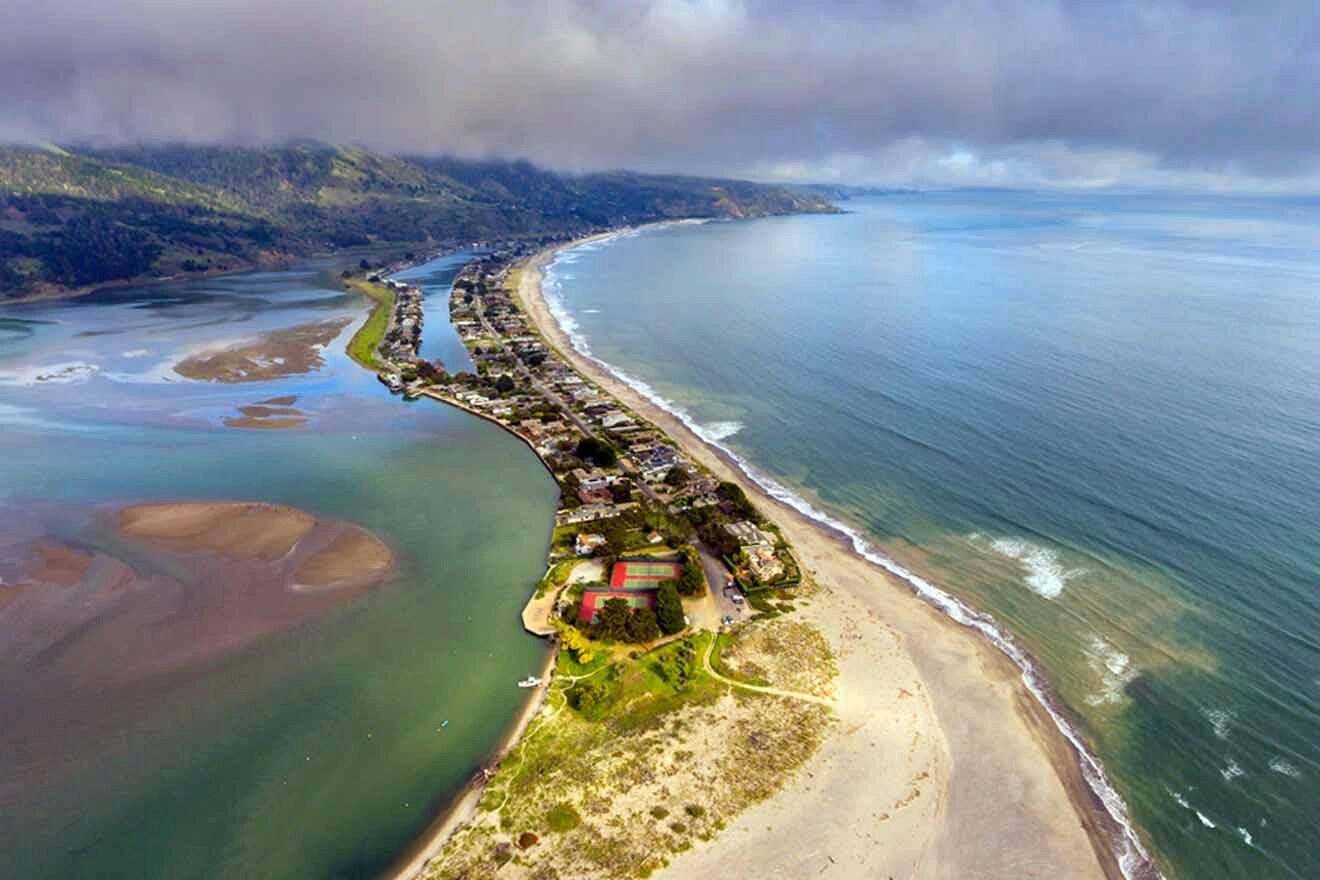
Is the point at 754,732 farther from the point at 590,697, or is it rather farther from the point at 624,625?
the point at 624,625

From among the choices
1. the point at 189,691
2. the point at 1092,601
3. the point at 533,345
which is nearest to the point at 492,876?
the point at 189,691

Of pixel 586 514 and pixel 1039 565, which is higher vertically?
pixel 586 514

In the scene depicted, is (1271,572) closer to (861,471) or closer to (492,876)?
(861,471)

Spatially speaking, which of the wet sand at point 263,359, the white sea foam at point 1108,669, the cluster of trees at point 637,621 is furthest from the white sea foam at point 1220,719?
the wet sand at point 263,359

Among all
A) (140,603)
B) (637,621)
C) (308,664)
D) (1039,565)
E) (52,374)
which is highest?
(52,374)

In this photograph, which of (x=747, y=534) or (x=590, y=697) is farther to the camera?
(x=747, y=534)

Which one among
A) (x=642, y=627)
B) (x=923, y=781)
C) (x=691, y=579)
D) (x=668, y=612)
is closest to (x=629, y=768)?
(x=642, y=627)
